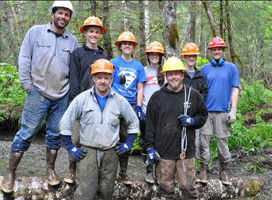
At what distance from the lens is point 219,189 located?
527 cm

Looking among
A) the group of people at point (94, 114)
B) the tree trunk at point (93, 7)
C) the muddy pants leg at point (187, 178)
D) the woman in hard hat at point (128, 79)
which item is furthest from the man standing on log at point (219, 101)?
the tree trunk at point (93, 7)

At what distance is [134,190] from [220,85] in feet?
8.45

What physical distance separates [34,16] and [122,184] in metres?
7.55

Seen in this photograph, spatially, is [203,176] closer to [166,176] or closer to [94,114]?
[166,176]

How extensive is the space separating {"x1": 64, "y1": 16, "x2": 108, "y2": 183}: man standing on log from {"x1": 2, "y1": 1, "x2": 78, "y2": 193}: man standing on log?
7.1 inches

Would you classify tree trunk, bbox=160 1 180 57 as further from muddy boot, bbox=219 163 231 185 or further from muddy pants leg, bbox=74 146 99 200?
muddy pants leg, bbox=74 146 99 200

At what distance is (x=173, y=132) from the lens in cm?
412

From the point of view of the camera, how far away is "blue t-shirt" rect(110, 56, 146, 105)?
15.6ft

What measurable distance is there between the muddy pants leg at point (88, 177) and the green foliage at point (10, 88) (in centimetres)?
669

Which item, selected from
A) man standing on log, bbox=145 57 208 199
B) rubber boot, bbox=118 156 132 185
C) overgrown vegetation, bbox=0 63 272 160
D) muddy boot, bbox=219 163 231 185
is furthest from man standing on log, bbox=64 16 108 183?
overgrown vegetation, bbox=0 63 272 160

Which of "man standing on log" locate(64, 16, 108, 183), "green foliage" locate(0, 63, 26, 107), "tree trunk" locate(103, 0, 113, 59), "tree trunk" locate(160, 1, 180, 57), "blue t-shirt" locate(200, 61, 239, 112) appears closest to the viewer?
"man standing on log" locate(64, 16, 108, 183)

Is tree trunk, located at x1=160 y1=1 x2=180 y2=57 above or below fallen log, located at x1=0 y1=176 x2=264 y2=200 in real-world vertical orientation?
above

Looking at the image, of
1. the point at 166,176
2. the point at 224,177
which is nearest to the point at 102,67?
the point at 166,176

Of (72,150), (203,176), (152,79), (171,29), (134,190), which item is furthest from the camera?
(171,29)
